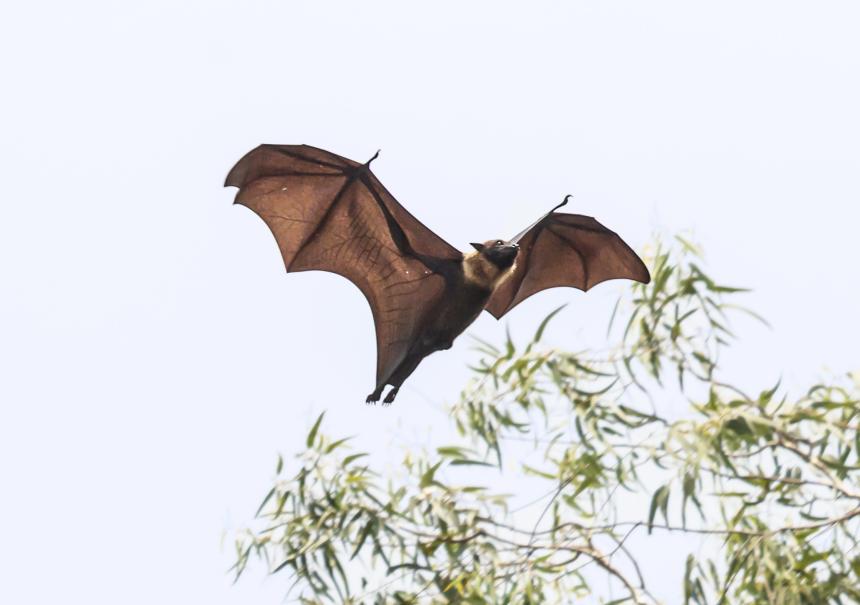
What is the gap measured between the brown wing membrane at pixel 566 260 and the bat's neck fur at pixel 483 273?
0.95 m

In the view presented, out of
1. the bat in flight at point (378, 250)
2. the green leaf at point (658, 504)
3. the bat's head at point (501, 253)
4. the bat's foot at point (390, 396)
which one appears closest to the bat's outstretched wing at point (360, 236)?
the bat in flight at point (378, 250)

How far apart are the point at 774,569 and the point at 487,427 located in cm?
232

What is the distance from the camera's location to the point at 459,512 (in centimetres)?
763

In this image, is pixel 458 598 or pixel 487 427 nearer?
pixel 458 598

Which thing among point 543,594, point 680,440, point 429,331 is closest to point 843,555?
point 680,440

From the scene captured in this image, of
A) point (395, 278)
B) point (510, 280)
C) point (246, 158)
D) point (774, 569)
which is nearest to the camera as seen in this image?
point (774, 569)

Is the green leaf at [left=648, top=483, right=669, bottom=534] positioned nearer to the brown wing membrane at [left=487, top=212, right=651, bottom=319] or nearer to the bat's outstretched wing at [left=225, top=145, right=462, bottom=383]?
the bat's outstretched wing at [left=225, top=145, right=462, bottom=383]

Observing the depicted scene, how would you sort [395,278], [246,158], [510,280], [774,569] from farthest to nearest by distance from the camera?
[510,280] < [395,278] < [246,158] < [774,569]

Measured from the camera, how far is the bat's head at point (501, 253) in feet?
25.0

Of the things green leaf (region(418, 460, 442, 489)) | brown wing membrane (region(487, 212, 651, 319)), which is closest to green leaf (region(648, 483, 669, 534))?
green leaf (region(418, 460, 442, 489))

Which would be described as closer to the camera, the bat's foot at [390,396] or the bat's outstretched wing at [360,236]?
the bat's foot at [390,396]

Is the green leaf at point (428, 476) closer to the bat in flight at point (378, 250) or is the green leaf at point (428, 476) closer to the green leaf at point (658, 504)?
the bat in flight at point (378, 250)

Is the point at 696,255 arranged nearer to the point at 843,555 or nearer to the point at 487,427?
the point at 487,427

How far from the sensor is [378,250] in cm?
812
